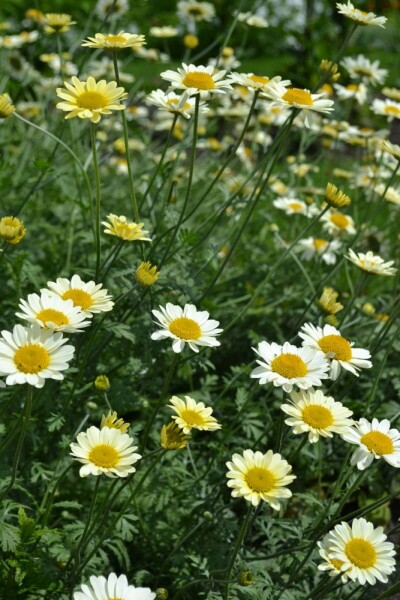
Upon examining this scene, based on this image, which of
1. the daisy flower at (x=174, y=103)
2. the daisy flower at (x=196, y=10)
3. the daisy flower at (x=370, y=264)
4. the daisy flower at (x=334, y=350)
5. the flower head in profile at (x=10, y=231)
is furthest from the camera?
the daisy flower at (x=196, y=10)

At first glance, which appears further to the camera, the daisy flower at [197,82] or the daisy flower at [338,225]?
the daisy flower at [338,225]

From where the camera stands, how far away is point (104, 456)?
5.44ft

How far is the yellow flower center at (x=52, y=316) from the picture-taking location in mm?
1740

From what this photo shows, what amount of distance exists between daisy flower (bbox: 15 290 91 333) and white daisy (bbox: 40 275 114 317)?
0.10ft

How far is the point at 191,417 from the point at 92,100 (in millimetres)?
794

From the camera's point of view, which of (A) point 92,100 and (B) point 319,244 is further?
(B) point 319,244

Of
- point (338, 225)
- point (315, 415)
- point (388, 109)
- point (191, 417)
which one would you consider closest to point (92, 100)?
point (191, 417)

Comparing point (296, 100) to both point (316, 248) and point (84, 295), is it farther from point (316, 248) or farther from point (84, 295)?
point (316, 248)

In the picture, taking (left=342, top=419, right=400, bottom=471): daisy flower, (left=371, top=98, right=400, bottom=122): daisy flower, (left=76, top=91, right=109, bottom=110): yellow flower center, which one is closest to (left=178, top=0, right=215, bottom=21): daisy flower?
(left=371, top=98, right=400, bottom=122): daisy flower

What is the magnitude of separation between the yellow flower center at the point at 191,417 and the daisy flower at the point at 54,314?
27cm

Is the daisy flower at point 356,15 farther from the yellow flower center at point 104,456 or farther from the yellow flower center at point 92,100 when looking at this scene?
the yellow flower center at point 104,456

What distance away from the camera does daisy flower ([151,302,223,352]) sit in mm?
1884

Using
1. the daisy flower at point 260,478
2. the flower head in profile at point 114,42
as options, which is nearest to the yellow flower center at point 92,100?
the flower head in profile at point 114,42

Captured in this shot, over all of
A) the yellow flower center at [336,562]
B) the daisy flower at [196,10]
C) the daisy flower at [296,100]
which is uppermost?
the daisy flower at [296,100]
